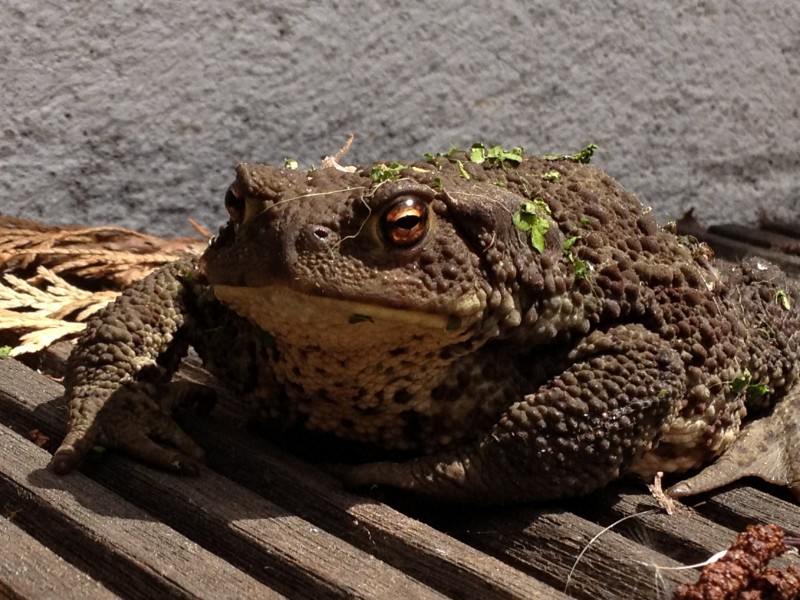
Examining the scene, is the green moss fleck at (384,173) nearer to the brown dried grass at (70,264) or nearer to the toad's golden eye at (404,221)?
the toad's golden eye at (404,221)

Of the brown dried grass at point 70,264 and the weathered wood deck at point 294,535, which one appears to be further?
the brown dried grass at point 70,264

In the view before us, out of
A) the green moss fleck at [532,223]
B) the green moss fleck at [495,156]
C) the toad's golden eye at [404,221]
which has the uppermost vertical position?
the green moss fleck at [495,156]

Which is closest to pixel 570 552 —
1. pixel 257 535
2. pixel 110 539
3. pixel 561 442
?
pixel 561 442

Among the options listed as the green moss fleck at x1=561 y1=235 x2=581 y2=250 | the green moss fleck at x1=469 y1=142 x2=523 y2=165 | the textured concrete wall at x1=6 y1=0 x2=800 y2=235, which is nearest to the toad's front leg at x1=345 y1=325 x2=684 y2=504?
the green moss fleck at x1=561 y1=235 x2=581 y2=250

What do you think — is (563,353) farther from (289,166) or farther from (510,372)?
(289,166)

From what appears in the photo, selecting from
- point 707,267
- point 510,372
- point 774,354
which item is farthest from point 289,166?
point 774,354

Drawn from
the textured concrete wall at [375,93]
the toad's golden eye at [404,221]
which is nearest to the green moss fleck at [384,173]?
the toad's golden eye at [404,221]
